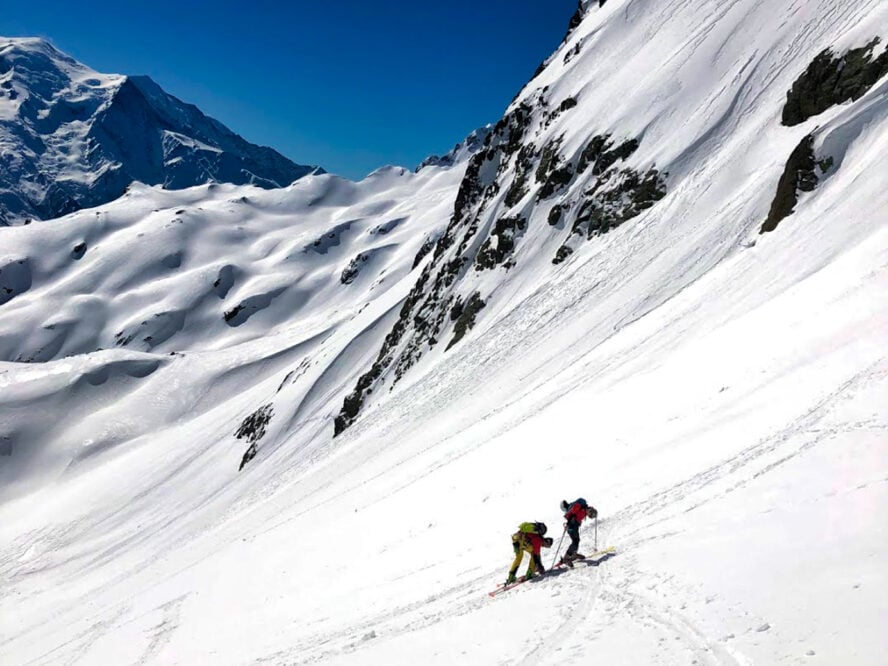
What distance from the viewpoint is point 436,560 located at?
53.8 ft

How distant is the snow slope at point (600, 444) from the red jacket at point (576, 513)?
2.10 feet

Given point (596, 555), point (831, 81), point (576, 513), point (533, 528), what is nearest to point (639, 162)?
point (831, 81)

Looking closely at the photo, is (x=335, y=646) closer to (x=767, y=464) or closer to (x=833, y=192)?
(x=767, y=464)

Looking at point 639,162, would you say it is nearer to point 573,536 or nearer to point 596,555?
point 573,536

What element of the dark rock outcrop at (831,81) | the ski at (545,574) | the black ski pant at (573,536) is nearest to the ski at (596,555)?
the ski at (545,574)

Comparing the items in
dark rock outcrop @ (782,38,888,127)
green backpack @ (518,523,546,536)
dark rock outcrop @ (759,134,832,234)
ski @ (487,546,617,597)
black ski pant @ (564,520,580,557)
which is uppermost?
dark rock outcrop @ (782,38,888,127)

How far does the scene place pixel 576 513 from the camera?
1347 cm

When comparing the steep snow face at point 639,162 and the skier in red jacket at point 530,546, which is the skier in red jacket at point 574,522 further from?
the steep snow face at point 639,162

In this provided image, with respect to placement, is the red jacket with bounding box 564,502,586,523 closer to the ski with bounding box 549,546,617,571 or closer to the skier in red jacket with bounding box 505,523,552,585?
the skier in red jacket with bounding box 505,523,552,585

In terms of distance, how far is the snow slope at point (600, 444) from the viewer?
9.95 m

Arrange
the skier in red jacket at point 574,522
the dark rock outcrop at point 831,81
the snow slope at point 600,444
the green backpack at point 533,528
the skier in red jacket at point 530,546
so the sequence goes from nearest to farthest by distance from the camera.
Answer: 1. the snow slope at point 600,444
2. the skier in red jacket at point 574,522
3. the skier in red jacket at point 530,546
4. the green backpack at point 533,528
5. the dark rock outcrop at point 831,81

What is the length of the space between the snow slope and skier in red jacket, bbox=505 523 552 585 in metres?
0.57

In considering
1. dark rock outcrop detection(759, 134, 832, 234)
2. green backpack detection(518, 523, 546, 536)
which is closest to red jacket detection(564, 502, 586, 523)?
green backpack detection(518, 523, 546, 536)

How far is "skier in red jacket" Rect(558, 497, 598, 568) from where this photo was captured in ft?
42.9
